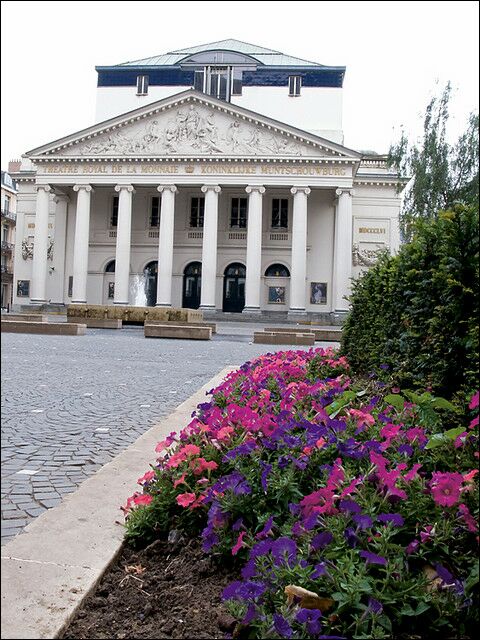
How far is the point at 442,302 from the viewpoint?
151 inches

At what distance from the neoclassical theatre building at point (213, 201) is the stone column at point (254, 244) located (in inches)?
3.1

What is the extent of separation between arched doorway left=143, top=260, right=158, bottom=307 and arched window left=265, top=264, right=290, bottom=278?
28.2 ft

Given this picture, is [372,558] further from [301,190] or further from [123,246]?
[123,246]

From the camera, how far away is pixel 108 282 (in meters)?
46.8

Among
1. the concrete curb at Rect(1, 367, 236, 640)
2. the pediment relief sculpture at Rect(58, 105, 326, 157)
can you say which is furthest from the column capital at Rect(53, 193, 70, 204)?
the concrete curb at Rect(1, 367, 236, 640)

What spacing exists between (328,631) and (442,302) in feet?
8.28

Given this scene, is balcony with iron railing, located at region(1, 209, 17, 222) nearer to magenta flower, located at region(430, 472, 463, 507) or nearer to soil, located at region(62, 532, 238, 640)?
soil, located at region(62, 532, 238, 640)

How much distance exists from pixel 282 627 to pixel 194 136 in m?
43.2

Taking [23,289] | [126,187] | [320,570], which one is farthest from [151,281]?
[320,570]

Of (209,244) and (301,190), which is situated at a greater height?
(301,190)

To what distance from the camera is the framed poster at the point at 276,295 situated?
44.9 metres

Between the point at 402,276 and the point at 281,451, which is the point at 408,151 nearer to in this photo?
the point at 402,276

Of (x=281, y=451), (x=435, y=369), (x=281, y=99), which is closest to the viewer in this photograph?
(x=281, y=451)

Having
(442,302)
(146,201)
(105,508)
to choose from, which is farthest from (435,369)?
(146,201)
